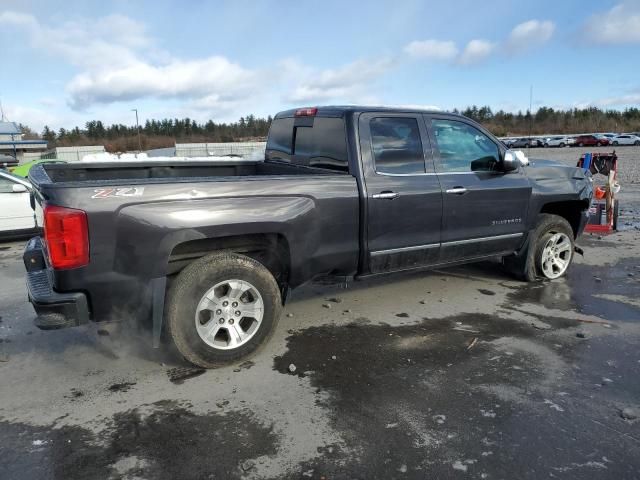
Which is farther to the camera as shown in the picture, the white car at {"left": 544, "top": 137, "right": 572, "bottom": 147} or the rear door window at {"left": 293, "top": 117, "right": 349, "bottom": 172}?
the white car at {"left": 544, "top": 137, "right": 572, "bottom": 147}

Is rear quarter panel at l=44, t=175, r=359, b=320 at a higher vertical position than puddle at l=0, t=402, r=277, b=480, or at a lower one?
higher

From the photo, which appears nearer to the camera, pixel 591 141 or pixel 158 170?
pixel 158 170

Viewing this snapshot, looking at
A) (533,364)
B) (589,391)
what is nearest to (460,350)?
(533,364)

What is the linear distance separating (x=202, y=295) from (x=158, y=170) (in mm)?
2253

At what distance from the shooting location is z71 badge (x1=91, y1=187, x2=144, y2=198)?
3221 millimetres

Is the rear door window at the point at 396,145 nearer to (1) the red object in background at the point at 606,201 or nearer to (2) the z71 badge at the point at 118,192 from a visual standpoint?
(2) the z71 badge at the point at 118,192

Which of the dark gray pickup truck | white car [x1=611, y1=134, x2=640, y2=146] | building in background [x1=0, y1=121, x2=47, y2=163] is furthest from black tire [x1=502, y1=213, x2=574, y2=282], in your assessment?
white car [x1=611, y1=134, x2=640, y2=146]

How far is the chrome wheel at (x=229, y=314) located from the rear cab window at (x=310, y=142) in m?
1.42

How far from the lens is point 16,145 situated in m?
50.2

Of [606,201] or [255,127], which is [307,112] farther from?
[255,127]

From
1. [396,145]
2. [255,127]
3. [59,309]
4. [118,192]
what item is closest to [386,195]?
[396,145]

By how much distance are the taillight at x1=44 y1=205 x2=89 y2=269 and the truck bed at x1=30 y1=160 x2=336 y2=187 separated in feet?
3.23

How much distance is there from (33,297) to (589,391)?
3871 millimetres

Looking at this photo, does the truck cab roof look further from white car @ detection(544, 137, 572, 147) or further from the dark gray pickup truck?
white car @ detection(544, 137, 572, 147)
